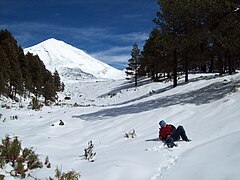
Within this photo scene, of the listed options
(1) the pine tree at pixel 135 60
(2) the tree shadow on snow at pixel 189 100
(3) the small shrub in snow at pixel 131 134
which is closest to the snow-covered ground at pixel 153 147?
→ (3) the small shrub in snow at pixel 131 134

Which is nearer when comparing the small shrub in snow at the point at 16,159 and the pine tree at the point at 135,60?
the small shrub in snow at the point at 16,159

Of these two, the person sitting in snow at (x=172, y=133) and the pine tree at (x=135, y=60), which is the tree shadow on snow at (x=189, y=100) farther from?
the pine tree at (x=135, y=60)

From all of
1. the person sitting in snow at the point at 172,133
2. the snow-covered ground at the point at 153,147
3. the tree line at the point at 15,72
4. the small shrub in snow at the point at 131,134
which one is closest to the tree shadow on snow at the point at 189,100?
the snow-covered ground at the point at 153,147

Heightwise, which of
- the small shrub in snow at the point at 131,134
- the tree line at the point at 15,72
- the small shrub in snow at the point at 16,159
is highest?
the tree line at the point at 15,72

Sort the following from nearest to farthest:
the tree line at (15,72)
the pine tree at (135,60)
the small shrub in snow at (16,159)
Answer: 1. the small shrub in snow at (16,159)
2. the tree line at (15,72)
3. the pine tree at (135,60)

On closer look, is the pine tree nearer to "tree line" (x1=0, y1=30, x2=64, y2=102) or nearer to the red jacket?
"tree line" (x1=0, y1=30, x2=64, y2=102)

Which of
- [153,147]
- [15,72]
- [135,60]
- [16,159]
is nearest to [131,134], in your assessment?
[153,147]

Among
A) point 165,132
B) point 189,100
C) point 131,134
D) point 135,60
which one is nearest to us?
point 165,132

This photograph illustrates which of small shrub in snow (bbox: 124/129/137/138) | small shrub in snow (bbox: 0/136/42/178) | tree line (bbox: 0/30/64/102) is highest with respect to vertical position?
tree line (bbox: 0/30/64/102)

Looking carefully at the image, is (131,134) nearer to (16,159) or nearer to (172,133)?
(172,133)

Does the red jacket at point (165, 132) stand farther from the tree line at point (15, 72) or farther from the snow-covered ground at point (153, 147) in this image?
the tree line at point (15, 72)

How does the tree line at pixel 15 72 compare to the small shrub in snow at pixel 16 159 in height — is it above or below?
above

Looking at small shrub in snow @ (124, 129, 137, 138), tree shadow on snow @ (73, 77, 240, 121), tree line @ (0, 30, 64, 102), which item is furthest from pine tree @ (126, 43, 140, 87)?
small shrub in snow @ (124, 129, 137, 138)

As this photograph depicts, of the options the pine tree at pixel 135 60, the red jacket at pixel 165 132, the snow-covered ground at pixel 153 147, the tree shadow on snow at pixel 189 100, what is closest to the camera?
the snow-covered ground at pixel 153 147
